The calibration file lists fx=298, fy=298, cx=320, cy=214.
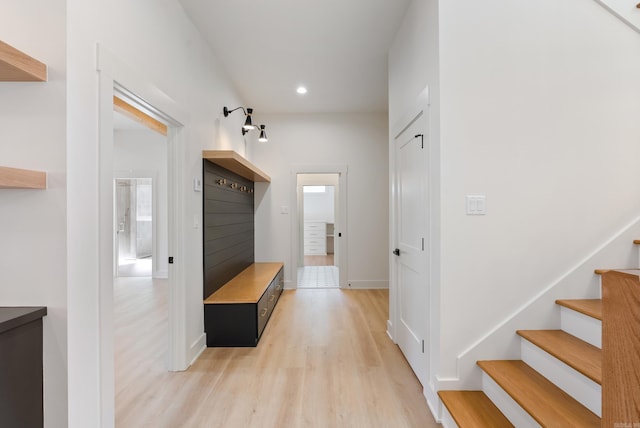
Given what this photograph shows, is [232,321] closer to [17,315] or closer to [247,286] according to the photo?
[247,286]

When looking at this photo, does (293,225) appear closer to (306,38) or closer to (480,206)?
(306,38)

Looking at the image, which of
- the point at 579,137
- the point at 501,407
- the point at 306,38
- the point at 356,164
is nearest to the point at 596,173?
the point at 579,137

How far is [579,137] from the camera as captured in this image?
1869mm

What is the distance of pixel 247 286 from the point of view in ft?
11.4

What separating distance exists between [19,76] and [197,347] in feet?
7.54

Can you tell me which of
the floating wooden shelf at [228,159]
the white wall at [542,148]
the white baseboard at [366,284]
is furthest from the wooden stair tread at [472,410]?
the white baseboard at [366,284]

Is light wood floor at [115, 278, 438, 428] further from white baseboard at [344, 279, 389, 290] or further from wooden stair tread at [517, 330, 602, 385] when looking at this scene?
white baseboard at [344, 279, 389, 290]

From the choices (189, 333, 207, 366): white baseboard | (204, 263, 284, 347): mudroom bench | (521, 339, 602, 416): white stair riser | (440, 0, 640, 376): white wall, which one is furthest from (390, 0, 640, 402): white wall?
(189, 333, 207, 366): white baseboard

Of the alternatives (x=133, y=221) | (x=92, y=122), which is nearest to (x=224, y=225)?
(x=92, y=122)

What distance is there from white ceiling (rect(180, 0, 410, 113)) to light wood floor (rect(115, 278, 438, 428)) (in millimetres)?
3024

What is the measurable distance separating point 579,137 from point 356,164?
3.58 metres

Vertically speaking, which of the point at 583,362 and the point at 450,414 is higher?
the point at 583,362

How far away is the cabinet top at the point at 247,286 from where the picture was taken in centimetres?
296

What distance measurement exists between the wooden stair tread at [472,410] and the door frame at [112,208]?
6.09ft
